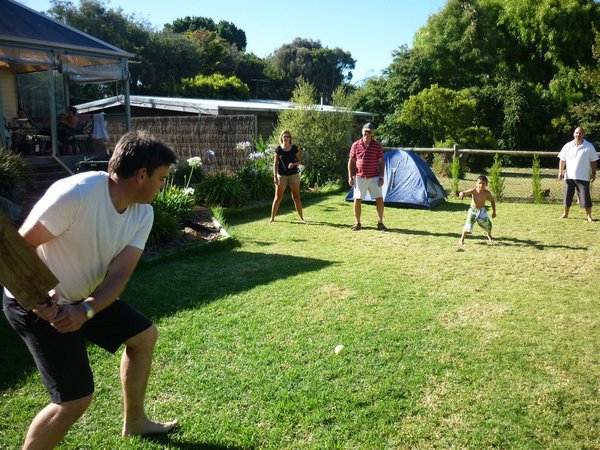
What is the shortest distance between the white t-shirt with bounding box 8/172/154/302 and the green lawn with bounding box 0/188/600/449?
3.64 feet

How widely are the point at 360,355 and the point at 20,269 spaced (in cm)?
264

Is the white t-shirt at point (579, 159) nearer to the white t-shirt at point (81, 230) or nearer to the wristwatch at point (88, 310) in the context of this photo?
the white t-shirt at point (81, 230)

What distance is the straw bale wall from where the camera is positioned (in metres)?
14.3

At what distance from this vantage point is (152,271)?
639 cm

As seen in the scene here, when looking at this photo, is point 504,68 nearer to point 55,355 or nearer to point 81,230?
point 81,230

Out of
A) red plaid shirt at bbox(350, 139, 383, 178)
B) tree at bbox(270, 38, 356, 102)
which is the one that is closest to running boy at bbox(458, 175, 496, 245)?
red plaid shirt at bbox(350, 139, 383, 178)

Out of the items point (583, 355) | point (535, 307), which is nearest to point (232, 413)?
point (583, 355)

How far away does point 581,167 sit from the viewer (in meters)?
9.56

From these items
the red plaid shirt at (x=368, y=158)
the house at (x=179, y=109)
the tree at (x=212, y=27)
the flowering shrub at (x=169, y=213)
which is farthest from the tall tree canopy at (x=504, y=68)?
the tree at (x=212, y=27)

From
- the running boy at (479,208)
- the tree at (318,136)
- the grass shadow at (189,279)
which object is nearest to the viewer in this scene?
the grass shadow at (189,279)

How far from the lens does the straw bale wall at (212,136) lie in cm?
1427

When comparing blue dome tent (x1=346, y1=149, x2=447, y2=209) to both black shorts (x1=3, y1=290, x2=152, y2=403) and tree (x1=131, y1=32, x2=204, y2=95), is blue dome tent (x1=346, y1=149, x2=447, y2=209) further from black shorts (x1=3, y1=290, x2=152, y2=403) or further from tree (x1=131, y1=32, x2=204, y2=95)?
tree (x1=131, y1=32, x2=204, y2=95)

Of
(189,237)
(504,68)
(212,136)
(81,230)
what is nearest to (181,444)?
(81,230)

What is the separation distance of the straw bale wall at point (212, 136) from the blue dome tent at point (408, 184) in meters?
4.31
